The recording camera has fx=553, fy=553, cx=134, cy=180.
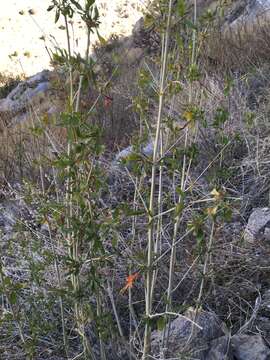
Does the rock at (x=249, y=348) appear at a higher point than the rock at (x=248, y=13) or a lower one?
lower

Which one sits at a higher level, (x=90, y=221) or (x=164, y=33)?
(x=164, y=33)

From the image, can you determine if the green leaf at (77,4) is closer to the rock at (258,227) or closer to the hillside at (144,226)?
the hillside at (144,226)

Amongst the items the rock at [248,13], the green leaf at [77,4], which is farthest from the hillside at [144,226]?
the rock at [248,13]

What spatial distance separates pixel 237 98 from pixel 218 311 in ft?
6.34

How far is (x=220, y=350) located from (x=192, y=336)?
0.13 m

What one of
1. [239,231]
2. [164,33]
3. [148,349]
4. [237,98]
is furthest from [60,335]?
[237,98]

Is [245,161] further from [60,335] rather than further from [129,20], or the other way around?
[129,20]

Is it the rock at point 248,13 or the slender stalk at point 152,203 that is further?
the rock at point 248,13

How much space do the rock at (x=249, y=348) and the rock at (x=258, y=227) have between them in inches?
24.6

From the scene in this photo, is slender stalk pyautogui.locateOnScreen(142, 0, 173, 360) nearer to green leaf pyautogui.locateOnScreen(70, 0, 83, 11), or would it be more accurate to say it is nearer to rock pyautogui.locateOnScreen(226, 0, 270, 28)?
green leaf pyautogui.locateOnScreen(70, 0, 83, 11)

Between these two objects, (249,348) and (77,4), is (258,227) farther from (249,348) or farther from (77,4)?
(77,4)

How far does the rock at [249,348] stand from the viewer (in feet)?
6.23

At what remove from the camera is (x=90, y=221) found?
1507 millimetres

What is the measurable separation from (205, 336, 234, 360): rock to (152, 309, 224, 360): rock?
2 cm
